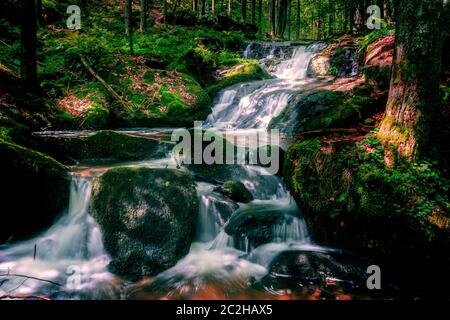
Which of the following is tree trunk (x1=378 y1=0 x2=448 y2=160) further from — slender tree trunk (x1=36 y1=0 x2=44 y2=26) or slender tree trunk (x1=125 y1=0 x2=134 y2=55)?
slender tree trunk (x1=36 y1=0 x2=44 y2=26)

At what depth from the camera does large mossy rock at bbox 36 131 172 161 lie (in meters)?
7.30

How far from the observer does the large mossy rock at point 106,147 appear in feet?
24.0

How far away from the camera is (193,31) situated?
22.0 meters

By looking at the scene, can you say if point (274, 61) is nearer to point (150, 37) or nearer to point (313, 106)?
point (150, 37)

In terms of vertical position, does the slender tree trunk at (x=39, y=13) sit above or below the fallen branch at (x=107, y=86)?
above

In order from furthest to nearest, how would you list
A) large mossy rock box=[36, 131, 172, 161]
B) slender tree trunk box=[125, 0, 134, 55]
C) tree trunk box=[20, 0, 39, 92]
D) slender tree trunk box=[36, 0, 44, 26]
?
slender tree trunk box=[36, 0, 44, 26] → slender tree trunk box=[125, 0, 134, 55] → tree trunk box=[20, 0, 39, 92] → large mossy rock box=[36, 131, 172, 161]

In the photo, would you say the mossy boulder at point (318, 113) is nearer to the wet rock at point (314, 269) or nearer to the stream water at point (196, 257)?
the stream water at point (196, 257)

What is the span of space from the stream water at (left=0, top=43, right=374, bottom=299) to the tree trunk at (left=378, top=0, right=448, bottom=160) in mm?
2168

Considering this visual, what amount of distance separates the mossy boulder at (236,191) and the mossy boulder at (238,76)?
744 centimetres

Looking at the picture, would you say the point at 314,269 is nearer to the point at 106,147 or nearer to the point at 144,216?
the point at 144,216

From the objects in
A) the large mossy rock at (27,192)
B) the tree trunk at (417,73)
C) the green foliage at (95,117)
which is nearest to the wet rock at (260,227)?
the tree trunk at (417,73)

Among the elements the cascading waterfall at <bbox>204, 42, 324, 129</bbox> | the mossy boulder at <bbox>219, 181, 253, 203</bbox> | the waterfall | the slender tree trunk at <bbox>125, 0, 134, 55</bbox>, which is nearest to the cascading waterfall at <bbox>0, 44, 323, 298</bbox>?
the waterfall
